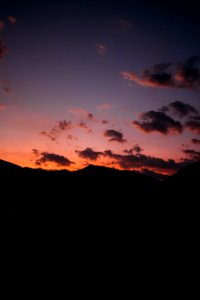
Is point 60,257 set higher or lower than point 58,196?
lower

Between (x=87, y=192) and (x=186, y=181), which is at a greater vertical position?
(x=186, y=181)

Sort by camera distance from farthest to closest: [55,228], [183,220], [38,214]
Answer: [38,214], [55,228], [183,220]

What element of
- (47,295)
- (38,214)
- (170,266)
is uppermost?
(38,214)

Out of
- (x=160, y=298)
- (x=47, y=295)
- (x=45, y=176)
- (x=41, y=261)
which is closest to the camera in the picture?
(x=160, y=298)

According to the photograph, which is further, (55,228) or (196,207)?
(55,228)

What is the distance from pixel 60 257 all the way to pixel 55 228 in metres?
12.4

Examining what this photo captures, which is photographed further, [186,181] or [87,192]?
[87,192]

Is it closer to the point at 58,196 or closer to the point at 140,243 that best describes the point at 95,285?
the point at 140,243

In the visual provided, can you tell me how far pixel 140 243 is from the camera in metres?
41.3

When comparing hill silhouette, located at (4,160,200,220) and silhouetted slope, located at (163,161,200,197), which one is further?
hill silhouette, located at (4,160,200,220)

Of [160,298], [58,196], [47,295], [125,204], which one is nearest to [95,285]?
[47,295]

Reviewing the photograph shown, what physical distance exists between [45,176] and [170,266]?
63484 mm

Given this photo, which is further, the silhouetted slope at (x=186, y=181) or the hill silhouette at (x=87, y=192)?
the hill silhouette at (x=87, y=192)

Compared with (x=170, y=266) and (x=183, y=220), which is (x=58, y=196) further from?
(x=170, y=266)
